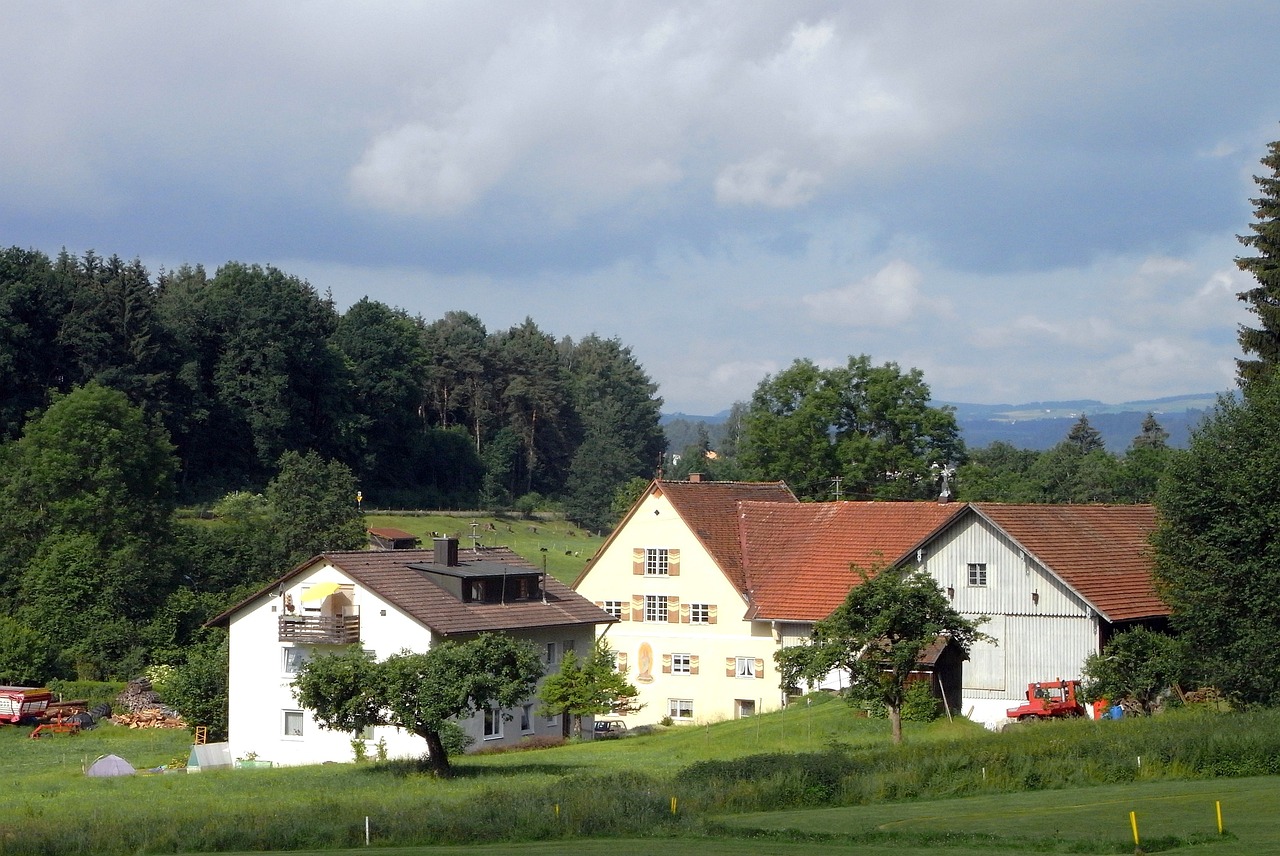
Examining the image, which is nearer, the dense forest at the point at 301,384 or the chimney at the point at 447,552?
the chimney at the point at 447,552

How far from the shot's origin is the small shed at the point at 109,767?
4575 centimetres

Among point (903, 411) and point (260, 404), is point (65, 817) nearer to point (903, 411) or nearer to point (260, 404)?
point (903, 411)

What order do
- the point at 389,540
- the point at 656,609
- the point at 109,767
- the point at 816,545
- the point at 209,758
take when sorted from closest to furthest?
the point at 109,767, the point at 209,758, the point at 816,545, the point at 656,609, the point at 389,540

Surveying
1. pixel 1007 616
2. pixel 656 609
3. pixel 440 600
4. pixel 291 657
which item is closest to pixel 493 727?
pixel 440 600

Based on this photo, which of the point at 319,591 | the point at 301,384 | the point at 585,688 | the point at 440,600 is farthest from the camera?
the point at 301,384

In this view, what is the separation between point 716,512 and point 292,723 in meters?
20.2

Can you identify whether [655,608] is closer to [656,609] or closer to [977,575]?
[656,609]

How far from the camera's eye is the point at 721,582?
6131 cm

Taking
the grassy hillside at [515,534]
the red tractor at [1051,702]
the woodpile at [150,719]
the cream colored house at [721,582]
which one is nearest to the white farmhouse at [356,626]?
the woodpile at [150,719]

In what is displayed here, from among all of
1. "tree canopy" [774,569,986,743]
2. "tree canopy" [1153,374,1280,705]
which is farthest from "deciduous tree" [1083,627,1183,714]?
"tree canopy" [774,569,986,743]

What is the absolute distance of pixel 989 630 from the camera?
50.9m

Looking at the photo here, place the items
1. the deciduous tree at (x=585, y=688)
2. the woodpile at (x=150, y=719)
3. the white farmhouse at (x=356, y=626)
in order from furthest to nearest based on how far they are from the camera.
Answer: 1. the woodpile at (x=150, y=719)
2. the white farmhouse at (x=356, y=626)
3. the deciduous tree at (x=585, y=688)

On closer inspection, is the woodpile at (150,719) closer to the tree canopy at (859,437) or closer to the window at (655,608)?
the window at (655,608)

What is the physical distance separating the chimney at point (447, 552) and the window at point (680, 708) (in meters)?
11.3
